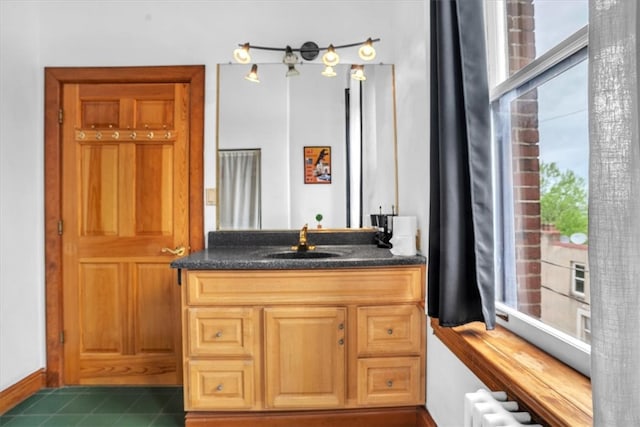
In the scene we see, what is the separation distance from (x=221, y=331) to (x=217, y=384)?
0.86 ft

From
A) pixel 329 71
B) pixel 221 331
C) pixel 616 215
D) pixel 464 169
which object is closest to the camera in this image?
pixel 616 215

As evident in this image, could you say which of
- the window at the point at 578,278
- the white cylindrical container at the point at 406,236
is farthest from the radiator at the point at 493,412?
the white cylindrical container at the point at 406,236

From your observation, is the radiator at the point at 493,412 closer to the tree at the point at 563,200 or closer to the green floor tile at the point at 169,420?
the tree at the point at 563,200

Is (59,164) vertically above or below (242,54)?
below

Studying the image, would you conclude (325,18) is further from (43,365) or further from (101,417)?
(43,365)

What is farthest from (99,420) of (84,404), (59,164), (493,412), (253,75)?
(253,75)

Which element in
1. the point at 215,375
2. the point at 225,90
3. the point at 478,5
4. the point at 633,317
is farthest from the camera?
the point at 225,90

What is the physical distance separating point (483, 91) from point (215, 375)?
171 centimetres

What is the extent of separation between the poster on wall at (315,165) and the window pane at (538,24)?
131cm

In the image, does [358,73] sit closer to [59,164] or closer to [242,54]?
[242,54]

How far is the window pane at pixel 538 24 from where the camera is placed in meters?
0.99

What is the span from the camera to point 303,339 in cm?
184

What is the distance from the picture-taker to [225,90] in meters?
2.43

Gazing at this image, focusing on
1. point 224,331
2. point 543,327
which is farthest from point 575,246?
point 224,331
